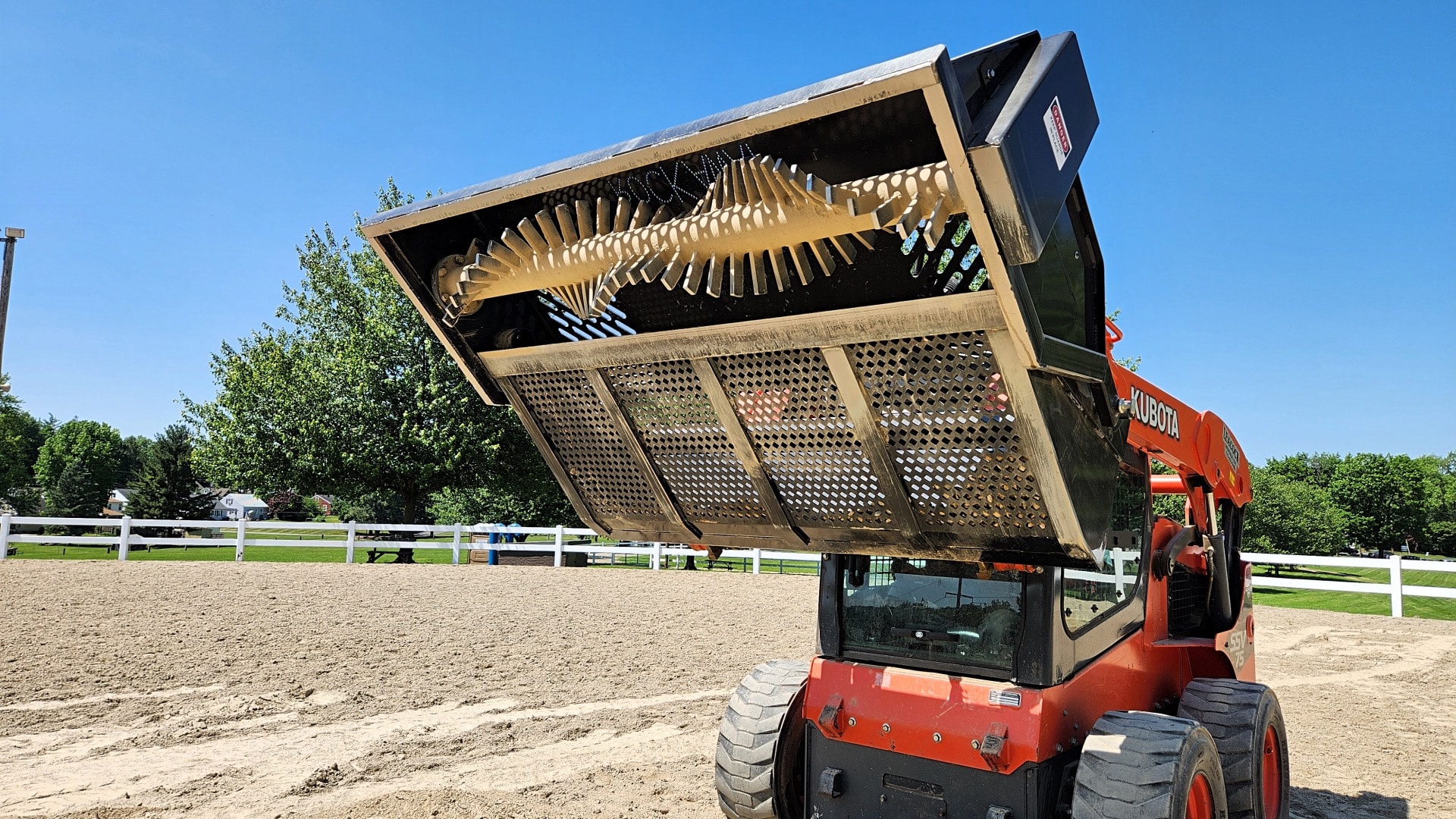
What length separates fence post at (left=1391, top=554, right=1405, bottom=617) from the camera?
14406 mm

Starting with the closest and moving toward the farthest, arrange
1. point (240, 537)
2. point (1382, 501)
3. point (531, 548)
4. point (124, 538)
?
point (124, 538) < point (240, 537) < point (531, 548) < point (1382, 501)

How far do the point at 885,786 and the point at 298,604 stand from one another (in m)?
11.1

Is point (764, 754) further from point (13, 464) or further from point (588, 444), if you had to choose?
point (13, 464)

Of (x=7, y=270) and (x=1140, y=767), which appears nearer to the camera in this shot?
(x=1140, y=767)

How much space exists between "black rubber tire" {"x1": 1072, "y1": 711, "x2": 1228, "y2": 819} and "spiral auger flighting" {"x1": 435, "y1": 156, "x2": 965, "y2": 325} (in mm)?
2019

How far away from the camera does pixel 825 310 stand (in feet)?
9.35

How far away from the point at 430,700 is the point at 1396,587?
15509 millimetres

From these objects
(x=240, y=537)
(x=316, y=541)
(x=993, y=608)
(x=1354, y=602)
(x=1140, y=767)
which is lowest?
(x=1354, y=602)

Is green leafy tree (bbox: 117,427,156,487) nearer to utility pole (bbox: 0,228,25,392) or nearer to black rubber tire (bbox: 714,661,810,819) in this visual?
utility pole (bbox: 0,228,25,392)

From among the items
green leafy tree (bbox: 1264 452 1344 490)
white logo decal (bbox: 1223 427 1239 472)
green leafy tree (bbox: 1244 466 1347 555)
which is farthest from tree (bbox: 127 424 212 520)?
green leafy tree (bbox: 1264 452 1344 490)

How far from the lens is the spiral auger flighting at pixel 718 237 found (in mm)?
2379

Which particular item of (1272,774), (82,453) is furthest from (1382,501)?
(82,453)

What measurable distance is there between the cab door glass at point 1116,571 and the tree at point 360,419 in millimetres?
22346

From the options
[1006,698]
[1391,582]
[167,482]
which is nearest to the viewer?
[1006,698]
